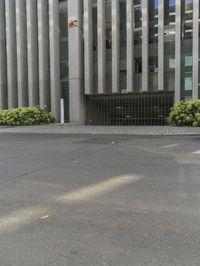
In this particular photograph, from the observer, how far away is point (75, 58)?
2262 centimetres

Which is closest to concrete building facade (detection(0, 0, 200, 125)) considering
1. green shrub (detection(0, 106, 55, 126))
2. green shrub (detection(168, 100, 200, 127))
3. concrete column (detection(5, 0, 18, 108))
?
concrete column (detection(5, 0, 18, 108))

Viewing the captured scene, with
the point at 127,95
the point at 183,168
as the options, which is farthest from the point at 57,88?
the point at 183,168

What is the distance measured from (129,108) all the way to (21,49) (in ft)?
30.8

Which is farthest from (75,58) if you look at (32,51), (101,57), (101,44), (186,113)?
(186,113)

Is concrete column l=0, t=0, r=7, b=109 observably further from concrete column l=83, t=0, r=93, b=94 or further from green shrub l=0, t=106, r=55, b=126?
concrete column l=83, t=0, r=93, b=94

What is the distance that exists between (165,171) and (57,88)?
17.7m

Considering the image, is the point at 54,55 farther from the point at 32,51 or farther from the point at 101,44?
the point at 101,44

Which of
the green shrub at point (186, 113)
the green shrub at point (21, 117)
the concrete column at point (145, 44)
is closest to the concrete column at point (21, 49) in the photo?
the green shrub at point (21, 117)

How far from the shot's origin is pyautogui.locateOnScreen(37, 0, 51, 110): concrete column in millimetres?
23931

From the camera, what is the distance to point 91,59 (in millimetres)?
22719

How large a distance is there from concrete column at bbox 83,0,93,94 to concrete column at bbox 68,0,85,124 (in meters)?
0.50

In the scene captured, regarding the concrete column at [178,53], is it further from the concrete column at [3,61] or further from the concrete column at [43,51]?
the concrete column at [3,61]

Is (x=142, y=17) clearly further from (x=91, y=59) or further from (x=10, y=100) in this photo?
(x=10, y=100)

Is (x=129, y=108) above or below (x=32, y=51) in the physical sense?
below
